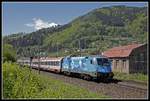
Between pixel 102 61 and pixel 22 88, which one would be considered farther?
pixel 102 61

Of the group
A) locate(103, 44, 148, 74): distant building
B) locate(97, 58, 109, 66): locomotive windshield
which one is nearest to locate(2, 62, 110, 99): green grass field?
locate(97, 58, 109, 66): locomotive windshield

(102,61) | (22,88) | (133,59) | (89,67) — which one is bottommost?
(22,88)

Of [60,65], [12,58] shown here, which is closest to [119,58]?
[60,65]

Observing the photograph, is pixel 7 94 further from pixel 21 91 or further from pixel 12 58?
pixel 12 58

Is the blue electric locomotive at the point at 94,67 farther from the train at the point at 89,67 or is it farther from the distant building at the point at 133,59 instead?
the distant building at the point at 133,59

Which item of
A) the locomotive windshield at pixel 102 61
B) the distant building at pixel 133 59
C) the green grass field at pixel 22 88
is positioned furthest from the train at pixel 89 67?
the green grass field at pixel 22 88

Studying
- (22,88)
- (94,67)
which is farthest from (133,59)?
(22,88)

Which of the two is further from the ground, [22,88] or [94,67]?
[94,67]

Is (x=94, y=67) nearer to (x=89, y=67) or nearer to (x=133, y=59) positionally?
(x=89, y=67)

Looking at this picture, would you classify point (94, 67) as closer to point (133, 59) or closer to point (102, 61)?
point (102, 61)

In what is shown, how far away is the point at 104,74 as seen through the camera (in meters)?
33.5

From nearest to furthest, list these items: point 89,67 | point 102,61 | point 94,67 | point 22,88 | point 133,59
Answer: point 22,88 < point 94,67 < point 102,61 < point 89,67 < point 133,59

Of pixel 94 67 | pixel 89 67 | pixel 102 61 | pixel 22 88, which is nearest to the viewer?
pixel 22 88

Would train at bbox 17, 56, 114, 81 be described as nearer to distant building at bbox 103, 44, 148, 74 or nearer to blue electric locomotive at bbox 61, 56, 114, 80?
blue electric locomotive at bbox 61, 56, 114, 80
